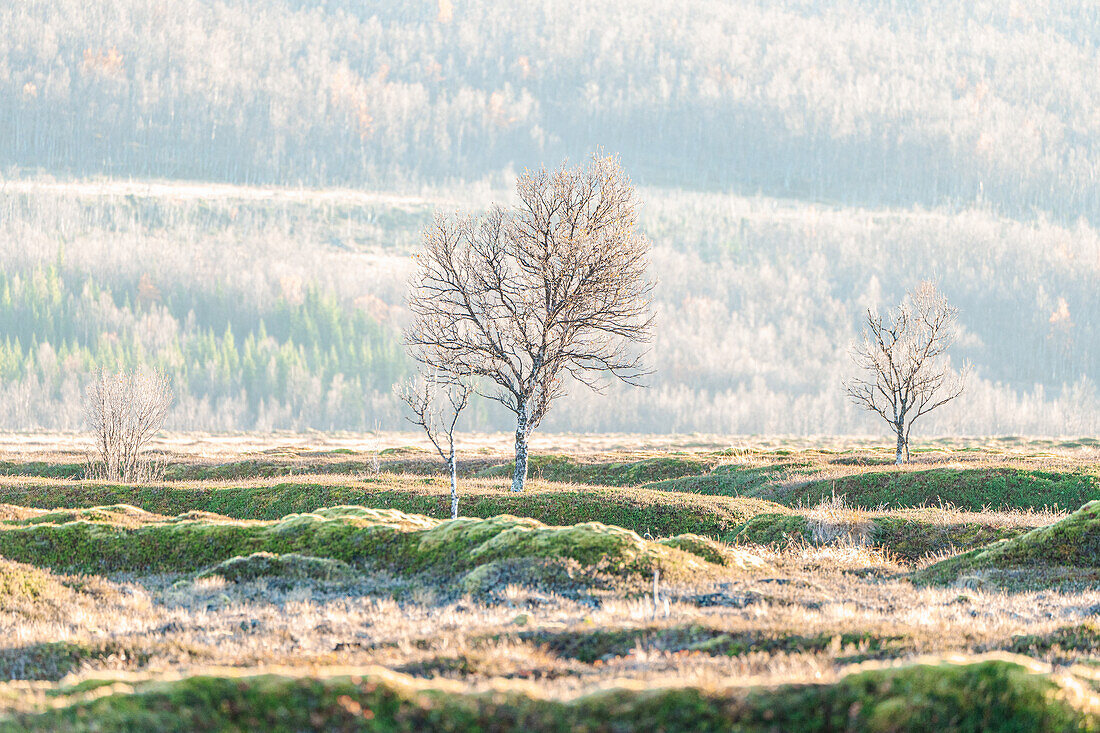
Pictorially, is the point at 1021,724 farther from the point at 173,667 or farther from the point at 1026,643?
the point at 173,667

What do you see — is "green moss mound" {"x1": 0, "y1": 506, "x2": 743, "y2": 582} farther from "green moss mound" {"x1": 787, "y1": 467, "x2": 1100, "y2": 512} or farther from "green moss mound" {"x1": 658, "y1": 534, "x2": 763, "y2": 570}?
"green moss mound" {"x1": 787, "y1": 467, "x2": 1100, "y2": 512}

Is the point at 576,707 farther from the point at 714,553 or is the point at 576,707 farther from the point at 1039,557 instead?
the point at 1039,557

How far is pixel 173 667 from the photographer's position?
383 inches

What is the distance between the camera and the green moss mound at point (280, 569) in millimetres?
17266

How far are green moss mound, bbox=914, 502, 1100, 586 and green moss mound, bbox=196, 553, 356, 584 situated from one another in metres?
11.6

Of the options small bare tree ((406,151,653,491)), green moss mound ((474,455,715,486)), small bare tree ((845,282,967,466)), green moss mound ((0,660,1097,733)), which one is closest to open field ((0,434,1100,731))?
green moss mound ((0,660,1097,733))

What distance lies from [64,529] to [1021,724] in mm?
20534

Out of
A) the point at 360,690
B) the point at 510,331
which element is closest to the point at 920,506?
the point at 510,331

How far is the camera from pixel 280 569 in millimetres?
17625

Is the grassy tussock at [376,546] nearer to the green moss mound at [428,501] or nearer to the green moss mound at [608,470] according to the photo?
the green moss mound at [428,501]

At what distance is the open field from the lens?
6199 mm

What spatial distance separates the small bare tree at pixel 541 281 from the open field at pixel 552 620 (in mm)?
7488

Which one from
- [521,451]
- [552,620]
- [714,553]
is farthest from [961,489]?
[552,620]

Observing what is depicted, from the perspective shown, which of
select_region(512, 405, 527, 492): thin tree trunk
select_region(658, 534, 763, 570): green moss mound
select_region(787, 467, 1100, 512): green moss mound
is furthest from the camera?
select_region(512, 405, 527, 492): thin tree trunk
